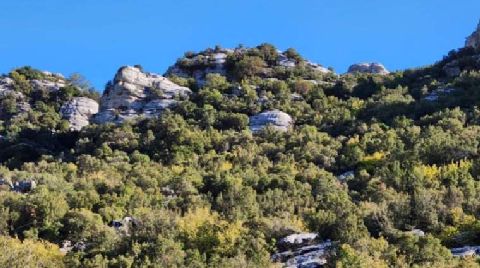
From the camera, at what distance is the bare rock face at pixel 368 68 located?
7000cm

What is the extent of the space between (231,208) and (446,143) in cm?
1248

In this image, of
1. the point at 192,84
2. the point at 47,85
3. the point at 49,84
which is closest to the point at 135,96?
the point at 192,84

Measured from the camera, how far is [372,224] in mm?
27078

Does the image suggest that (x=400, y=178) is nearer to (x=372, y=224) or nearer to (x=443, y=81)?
(x=372, y=224)

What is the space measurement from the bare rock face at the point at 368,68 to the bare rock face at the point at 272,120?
21.7 metres

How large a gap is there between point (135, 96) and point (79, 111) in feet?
13.4

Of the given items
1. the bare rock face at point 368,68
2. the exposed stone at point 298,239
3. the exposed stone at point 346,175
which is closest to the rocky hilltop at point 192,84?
the bare rock face at point 368,68

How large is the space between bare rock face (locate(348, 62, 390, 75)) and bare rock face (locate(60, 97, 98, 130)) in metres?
25.0

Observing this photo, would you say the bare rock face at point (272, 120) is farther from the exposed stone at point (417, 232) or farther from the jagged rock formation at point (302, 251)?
the jagged rock formation at point (302, 251)

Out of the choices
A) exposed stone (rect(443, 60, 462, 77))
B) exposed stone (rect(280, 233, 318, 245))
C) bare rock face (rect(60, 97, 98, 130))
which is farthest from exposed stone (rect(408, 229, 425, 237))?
exposed stone (rect(443, 60, 462, 77))

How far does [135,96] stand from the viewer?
2126 inches

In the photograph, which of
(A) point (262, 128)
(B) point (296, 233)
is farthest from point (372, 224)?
(A) point (262, 128)

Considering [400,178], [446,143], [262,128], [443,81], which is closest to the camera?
[400,178]

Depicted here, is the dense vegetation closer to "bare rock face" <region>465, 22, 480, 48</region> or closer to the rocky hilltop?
the rocky hilltop
